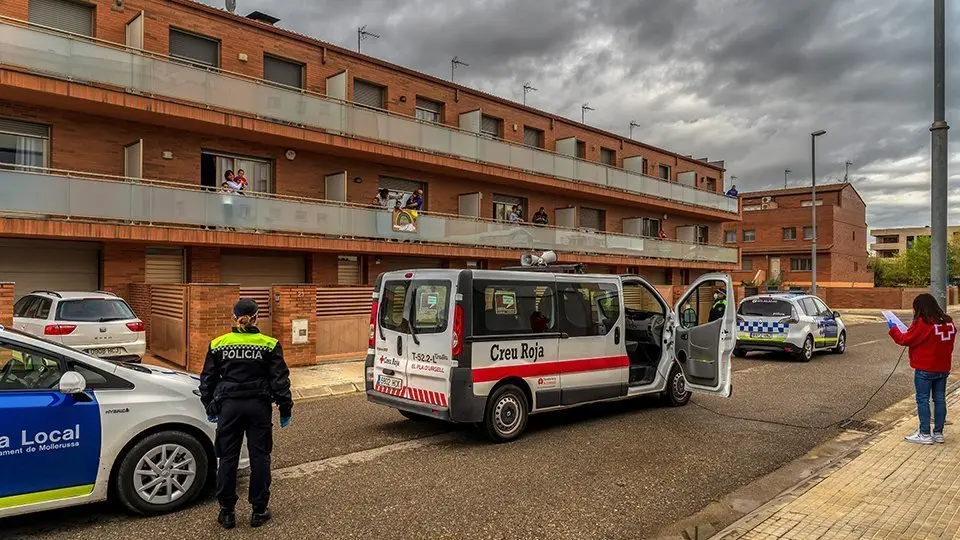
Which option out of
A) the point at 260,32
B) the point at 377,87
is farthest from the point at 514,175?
the point at 260,32

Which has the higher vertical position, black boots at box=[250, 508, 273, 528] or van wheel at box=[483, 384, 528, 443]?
van wheel at box=[483, 384, 528, 443]

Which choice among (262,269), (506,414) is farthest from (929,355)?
(262,269)

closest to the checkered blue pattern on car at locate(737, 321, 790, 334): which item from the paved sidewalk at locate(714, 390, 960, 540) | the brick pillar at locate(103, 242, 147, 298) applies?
the paved sidewalk at locate(714, 390, 960, 540)

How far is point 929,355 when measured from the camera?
668 cm

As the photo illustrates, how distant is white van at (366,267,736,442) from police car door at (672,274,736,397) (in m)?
0.01

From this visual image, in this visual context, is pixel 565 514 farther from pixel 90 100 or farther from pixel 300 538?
pixel 90 100

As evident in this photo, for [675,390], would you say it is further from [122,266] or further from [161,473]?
[122,266]

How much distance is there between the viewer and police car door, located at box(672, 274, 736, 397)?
805cm

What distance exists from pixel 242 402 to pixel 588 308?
4.63 meters

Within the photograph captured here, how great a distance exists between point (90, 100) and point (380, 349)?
983cm

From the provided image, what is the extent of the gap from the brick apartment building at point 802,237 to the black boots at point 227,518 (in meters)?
51.9

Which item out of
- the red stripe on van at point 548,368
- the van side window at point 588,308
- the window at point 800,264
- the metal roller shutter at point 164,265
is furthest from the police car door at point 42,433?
the window at point 800,264

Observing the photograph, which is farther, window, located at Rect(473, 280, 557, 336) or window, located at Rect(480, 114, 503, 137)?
→ window, located at Rect(480, 114, 503, 137)

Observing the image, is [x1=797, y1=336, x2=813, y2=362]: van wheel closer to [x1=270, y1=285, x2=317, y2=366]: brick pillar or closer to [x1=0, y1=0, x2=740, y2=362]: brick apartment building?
[x1=0, y1=0, x2=740, y2=362]: brick apartment building
